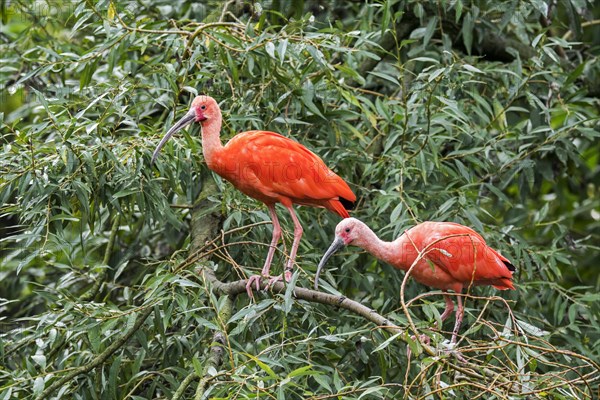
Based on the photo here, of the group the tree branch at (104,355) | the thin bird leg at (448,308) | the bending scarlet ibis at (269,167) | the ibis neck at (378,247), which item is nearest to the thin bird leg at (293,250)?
the bending scarlet ibis at (269,167)

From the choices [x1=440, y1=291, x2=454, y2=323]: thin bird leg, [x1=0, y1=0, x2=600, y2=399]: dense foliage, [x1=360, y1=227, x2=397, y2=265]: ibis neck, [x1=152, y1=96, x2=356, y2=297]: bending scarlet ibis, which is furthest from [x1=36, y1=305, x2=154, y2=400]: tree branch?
[x1=440, y1=291, x2=454, y2=323]: thin bird leg

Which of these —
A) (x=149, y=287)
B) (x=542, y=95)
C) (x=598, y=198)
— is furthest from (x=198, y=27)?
(x=598, y=198)

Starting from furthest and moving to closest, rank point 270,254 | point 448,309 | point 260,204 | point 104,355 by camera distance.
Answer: point 260,204, point 448,309, point 270,254, point 104,355

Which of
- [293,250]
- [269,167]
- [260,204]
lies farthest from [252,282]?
[260,204]

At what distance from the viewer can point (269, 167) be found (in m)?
5.83

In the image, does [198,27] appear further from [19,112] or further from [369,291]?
[19,112]

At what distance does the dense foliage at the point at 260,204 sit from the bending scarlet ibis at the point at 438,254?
20 cm

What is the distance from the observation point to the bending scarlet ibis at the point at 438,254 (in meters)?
5.61

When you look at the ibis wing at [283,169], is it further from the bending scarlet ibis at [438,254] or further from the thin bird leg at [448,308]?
the thin bird leg at [448,308]

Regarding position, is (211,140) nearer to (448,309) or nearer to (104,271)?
(104,271)

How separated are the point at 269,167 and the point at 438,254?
1.13m

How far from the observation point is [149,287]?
517 centimetres

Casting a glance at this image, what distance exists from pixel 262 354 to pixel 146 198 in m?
1.31

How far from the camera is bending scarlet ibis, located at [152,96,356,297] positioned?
5.80 metres
